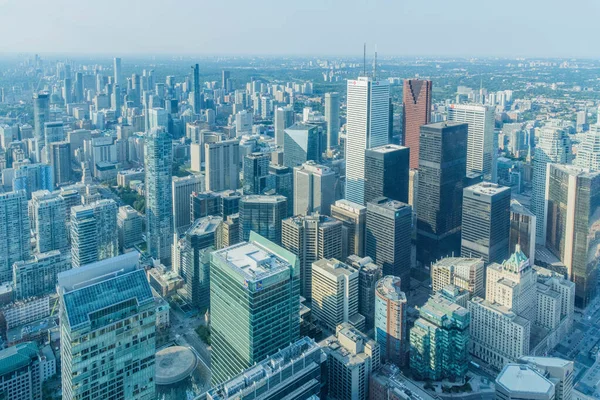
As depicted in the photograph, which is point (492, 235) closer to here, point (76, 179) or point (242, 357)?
point (242, 357)

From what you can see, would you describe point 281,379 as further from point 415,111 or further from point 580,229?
point 415,111

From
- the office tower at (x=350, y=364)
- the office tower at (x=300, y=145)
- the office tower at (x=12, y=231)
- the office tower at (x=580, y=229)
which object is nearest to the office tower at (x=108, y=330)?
the office tower at (x=350, y=364)

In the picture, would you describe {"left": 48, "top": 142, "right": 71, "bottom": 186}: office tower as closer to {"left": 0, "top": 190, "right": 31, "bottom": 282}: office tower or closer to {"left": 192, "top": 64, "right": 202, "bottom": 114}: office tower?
{"left": 0, "top": 190, "right": 31, "bottom": 282}: office tower

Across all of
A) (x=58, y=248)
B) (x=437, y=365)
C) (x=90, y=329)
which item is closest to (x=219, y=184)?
(x=58, y=248)

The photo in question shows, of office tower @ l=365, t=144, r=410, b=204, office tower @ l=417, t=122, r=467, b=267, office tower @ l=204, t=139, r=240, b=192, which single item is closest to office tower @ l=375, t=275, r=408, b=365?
office tower @ l=417, t=122, r=467, b=267

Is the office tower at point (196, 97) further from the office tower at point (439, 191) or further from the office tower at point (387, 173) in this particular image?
the office tower at point (439, 191)

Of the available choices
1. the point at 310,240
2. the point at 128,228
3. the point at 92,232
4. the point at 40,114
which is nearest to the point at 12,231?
the point at 92,232
